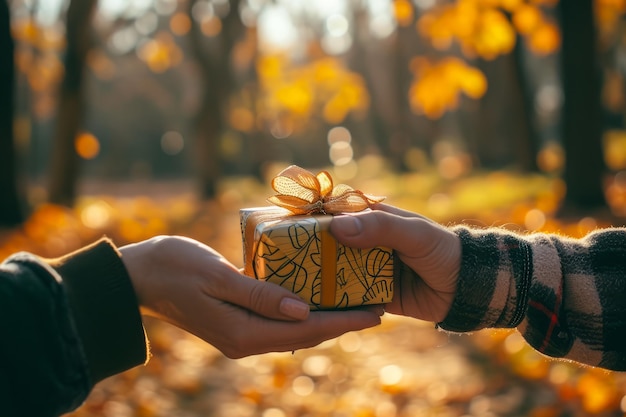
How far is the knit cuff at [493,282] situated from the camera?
1817mm

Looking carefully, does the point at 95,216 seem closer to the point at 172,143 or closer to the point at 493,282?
the point at 493,282

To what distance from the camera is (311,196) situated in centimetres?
204

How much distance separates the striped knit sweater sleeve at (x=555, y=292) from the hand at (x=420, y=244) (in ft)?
0.17

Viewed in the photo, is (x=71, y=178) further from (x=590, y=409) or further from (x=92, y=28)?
(x=590, y=409)

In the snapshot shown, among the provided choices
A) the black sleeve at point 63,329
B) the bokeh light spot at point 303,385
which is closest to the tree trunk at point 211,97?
the bokeh light spot at point 303,385

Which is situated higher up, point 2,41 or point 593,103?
point 2,41

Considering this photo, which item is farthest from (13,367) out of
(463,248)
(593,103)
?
(593,103)

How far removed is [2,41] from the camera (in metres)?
8.01

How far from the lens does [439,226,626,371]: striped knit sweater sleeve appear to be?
178 centimetres

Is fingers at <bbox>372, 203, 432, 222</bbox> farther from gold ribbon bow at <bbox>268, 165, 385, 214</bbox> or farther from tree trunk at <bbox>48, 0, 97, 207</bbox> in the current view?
tree trunk at <bbox>48, 0, 97, 207</bbox>

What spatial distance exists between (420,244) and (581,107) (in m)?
6.29

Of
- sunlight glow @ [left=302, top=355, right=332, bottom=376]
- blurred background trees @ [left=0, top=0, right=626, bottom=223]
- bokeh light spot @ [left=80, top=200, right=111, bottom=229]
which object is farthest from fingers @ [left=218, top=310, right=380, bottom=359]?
bokeh light spot @ [left=80, top=200, right=111, bottom=229]

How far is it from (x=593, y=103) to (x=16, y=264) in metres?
7.18

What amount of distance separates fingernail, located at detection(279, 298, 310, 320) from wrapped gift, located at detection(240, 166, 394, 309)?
78 mm
